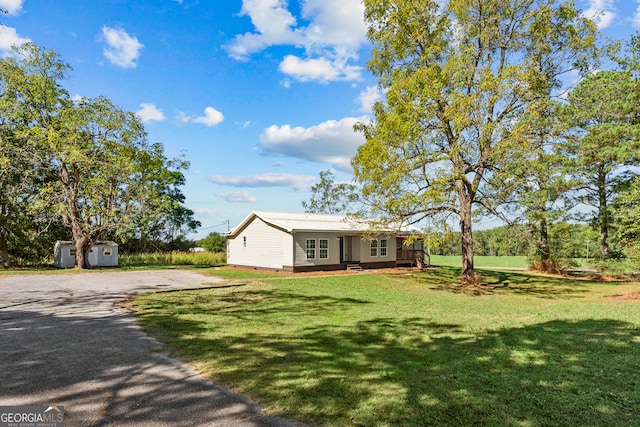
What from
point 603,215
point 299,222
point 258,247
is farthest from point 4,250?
point 603,215

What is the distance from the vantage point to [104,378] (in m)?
5.01

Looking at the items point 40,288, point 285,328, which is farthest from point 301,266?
point 285,328

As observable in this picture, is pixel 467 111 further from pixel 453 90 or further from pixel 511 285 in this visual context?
pixel 511 285

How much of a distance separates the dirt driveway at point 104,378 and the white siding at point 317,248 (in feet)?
49.9

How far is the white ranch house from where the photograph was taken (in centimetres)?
2411

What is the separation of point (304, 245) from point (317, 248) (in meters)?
1.05

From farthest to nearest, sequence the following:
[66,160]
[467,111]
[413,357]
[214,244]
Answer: [214,244]
[66,160]
[467,111]
[413,357]

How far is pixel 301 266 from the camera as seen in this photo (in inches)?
948

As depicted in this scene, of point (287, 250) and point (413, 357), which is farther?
point (287, 250)

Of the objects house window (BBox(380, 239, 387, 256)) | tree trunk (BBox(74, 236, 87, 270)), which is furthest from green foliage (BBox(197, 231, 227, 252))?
house window (BBox(380, 239, 387, 256))

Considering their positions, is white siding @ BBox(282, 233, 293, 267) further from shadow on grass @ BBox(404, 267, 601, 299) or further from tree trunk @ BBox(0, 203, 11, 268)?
tree trunk @ BBox(0, 203, 11, 268)

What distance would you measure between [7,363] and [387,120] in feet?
50.8

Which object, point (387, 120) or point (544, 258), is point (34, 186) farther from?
point (544, 258)

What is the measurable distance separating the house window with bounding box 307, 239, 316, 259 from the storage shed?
595 inches
